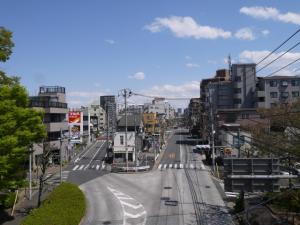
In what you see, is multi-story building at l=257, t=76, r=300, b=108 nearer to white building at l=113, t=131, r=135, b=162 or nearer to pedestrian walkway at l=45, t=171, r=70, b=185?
white building at l=113, t=131, r=135, b=162

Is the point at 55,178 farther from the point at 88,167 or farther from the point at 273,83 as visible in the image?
the point at 273,83

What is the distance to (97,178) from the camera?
4981 cm

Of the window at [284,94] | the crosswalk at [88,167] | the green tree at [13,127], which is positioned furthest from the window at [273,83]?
the green tree at [13,127]

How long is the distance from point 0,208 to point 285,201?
22.8m

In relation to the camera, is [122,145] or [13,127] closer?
[13,127]

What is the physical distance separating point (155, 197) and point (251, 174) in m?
19.0

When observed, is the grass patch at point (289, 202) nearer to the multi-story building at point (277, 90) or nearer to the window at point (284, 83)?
the multi-story building at point (277, 90)

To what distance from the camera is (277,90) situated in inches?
3312

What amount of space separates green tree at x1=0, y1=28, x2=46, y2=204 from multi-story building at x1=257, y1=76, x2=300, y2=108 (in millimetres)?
65368

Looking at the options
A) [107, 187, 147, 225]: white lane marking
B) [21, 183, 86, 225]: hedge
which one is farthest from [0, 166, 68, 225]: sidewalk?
[107, 187, 147, 225]: white lane marking

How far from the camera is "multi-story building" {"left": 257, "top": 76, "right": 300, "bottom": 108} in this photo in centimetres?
8388

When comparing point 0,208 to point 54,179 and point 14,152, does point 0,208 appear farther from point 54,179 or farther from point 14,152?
point 54,179

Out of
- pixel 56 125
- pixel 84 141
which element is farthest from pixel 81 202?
pixel 84 141

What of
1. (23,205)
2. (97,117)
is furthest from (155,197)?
(97,117)
